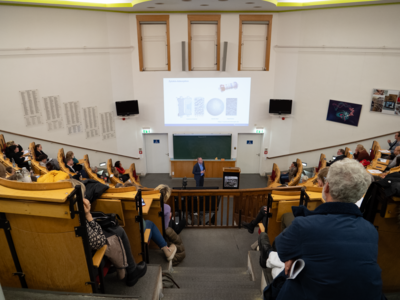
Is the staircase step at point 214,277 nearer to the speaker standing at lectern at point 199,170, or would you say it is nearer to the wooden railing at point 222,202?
the wooden railing at point 222,202

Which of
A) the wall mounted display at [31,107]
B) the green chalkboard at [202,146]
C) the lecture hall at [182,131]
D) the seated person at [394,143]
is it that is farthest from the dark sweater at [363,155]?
the wall mounted display at [31,107]

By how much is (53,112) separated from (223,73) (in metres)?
5.92

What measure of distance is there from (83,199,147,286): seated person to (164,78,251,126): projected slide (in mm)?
7679

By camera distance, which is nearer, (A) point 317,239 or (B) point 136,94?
(A) point 317,239

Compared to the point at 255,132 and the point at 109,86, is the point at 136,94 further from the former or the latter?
the point at 255,132

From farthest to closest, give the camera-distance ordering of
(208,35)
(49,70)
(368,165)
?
(208,35), (49,70), (368,165)

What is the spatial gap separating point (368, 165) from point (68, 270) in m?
7.34

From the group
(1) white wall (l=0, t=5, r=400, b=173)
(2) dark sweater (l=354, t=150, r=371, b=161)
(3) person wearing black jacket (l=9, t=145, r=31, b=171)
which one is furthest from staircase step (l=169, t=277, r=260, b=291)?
(1) white wall (l=0, t=5, r=400, b=173)

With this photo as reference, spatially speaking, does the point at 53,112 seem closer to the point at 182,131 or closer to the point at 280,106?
the point at 182,131

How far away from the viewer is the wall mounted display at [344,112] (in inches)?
336

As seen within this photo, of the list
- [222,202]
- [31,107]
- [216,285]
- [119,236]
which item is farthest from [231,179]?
[31,107]

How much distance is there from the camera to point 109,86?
31.0 ft

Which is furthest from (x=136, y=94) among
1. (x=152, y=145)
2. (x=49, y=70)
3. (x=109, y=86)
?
(x=49, y=70)

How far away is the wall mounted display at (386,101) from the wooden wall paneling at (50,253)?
8961 mm
